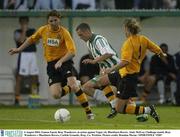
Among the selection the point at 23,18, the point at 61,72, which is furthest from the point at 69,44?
the point at 23,18

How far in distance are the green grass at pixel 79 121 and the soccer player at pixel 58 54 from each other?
0.63 meters

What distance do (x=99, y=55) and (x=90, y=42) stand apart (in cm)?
36

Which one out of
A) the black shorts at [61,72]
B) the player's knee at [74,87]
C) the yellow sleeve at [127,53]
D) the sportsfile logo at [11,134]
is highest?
the yellow sleeve at [127,53]

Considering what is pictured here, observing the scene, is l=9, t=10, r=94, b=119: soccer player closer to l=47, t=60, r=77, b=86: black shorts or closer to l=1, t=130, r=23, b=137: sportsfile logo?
l=47, t=60, r=77, b=86: black shorts

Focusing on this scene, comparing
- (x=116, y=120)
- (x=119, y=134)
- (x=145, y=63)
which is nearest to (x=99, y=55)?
(x=116, y=120)

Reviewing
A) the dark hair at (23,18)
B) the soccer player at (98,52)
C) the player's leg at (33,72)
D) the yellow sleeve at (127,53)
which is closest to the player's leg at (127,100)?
the yellow sleeve at (127,53)

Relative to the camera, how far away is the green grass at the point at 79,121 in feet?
50.8

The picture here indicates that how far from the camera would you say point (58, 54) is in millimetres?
18000

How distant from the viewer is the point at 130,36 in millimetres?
16844

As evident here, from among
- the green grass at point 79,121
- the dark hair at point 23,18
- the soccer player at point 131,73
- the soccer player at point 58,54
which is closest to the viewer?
the green grass at point 79,121

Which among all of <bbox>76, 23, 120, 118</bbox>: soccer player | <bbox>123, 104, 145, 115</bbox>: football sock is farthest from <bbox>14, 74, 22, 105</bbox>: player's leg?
<bbox>123, 104, 145, 115</bbox>: football sock

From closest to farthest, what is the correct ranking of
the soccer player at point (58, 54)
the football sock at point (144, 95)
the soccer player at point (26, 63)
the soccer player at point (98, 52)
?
the soccer player at point (58, 54)
the soccer player at point (98, 52)
the soccer player at point (26, 63)
the football sock at point (144, 95)

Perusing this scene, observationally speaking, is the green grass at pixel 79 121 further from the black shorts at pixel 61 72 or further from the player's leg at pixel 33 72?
the player's leg at pixel 33 72

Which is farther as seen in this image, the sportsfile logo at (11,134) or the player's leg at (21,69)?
the player's leg at (21,69)
